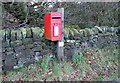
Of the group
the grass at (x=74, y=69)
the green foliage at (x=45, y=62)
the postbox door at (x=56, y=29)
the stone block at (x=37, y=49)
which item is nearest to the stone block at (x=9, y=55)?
the grass at (x=74, y=69)

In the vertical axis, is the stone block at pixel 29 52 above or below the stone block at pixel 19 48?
below

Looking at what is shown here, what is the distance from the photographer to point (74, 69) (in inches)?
130

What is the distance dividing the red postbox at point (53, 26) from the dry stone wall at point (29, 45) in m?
0.32

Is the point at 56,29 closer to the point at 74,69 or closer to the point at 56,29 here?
the point at 56,29

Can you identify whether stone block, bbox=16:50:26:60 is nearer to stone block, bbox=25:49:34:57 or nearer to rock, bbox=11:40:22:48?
stone block, bbox=25:49:34:57

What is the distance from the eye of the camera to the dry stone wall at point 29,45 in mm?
2986

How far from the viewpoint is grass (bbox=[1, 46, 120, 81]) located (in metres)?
2.93

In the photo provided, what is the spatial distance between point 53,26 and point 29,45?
0.78 meters

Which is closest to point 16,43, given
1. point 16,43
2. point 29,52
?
point 16,43

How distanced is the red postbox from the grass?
61 centimetres

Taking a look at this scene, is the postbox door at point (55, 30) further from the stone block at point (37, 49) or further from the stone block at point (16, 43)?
the stone block at point (16, 43)

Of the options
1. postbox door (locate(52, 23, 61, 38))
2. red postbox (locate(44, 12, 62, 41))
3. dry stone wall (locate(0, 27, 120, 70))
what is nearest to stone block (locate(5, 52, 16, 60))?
dry stone wall (locate(0, 27, 120, 70))

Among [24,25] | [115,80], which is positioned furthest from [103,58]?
[24,25]

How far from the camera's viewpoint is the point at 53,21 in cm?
309
